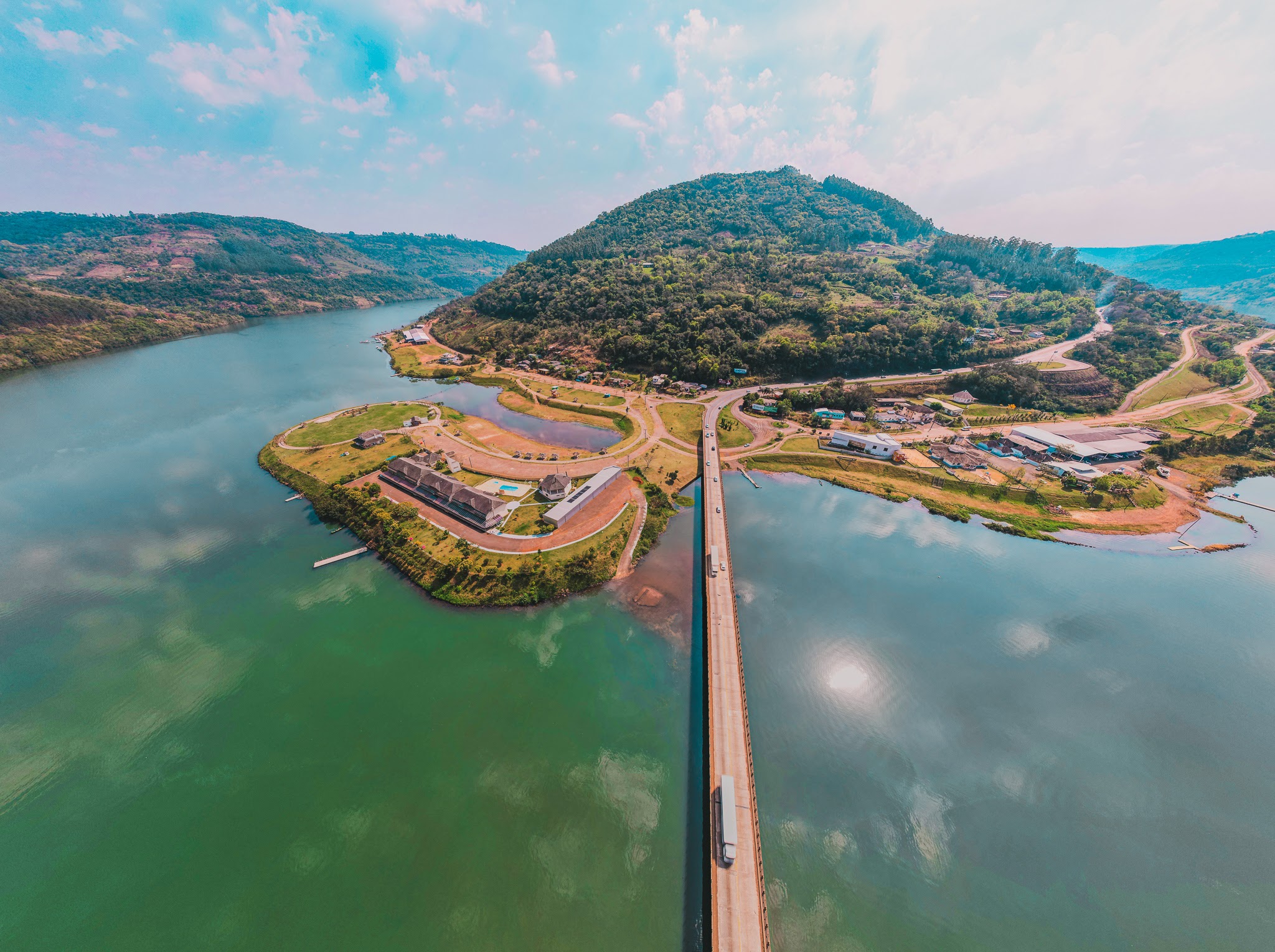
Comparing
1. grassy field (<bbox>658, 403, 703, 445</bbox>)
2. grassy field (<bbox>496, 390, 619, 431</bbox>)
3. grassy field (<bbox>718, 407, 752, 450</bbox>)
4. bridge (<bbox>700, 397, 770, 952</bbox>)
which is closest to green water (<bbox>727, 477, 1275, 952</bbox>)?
bridge (<bbox>700, 397, 770, 952</bbox>)

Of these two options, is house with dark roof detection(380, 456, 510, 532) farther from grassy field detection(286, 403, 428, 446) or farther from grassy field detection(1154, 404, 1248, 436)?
grassy field detection(1154, 404, 1248, 436)

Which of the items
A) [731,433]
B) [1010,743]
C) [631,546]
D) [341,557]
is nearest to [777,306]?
[731,433]

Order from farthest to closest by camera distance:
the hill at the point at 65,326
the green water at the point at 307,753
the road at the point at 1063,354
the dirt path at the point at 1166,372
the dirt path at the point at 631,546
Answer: the hill at the point at 65,326 < the road at the point at 1063,354 < the dirt path at the point at 1166,372 < the dirt path at the point at 631,546 < the green water at the point at 307,753

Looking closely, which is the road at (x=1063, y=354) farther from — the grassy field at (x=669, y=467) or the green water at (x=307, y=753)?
the green water at (x=307, y=753)

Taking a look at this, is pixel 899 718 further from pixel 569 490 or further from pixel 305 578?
pixel 305 578

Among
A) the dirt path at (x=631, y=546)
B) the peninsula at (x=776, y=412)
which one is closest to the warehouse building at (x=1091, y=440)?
the peninsula at (x=776, y=412)

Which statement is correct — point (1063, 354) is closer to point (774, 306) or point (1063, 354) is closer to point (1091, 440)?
point (1091, 440)
